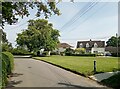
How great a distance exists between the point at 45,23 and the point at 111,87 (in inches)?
3126

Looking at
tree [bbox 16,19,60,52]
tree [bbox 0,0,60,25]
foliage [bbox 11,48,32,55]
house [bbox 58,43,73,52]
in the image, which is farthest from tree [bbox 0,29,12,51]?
house [bbox 58,43,73,52]

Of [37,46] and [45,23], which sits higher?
[45,23]

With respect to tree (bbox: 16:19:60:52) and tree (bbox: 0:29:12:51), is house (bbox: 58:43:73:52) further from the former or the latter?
tree (bbox: 0:29:12:51)

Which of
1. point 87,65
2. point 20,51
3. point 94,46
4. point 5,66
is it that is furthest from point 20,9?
point 94,46

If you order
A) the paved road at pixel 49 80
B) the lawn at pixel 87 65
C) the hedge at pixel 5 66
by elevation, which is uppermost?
the hedge at pixel 5 66

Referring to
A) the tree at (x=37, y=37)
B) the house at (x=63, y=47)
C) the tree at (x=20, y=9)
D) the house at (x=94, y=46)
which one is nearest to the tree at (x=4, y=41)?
the tree at (x=20, y=9)

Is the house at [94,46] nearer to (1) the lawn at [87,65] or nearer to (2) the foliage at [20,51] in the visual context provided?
(2) the foliage at [20,51]

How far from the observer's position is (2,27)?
55.8 ft

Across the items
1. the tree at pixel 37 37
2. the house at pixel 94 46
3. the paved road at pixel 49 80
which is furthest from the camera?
the house at pixel 94 46

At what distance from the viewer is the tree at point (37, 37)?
282 feet

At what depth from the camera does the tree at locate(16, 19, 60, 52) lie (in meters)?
86.1

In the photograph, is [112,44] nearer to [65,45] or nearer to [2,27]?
[65,45]

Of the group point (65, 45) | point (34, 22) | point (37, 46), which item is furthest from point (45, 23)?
point (65, 45)

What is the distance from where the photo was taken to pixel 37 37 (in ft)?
284
